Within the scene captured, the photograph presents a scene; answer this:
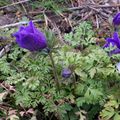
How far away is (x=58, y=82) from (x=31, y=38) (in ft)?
1.04

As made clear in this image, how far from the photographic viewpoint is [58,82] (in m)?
2.16

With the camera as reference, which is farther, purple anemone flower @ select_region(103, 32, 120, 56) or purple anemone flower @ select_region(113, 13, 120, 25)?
purple anemone flower @ select_region(113, 13, 120, 25)

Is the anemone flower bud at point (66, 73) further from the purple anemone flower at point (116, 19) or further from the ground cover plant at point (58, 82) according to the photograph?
the purple anemone flower at point (116, 19)

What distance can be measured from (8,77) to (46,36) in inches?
13.1

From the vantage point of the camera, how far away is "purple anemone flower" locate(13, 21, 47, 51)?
1.98 meters

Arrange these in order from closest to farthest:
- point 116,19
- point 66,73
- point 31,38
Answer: point 31,38, point 66,73, point 116,19

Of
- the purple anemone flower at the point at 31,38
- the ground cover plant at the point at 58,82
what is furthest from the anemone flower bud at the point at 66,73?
the purple anemone flower at the point at 31,38

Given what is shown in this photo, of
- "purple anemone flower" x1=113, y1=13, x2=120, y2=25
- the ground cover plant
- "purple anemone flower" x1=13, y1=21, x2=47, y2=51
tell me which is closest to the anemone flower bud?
the ground cover plant

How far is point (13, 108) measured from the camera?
2.21 meters

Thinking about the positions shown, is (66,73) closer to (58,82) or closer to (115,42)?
(58,82)

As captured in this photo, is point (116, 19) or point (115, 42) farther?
point (116, 19)

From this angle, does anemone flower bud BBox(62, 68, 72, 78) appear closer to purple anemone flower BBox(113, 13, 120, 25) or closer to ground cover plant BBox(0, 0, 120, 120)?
ground cover plant BBox(0, 0, 120, 120)

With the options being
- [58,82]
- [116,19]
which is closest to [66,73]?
[58,82]

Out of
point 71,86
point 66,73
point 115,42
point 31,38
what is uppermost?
point 31,38
